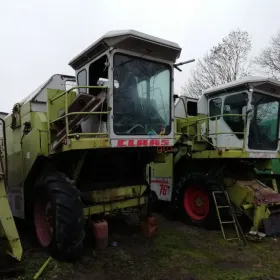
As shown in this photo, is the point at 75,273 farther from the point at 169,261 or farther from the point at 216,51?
the point at 216,51

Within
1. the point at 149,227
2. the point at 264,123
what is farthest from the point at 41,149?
the point at 264,123

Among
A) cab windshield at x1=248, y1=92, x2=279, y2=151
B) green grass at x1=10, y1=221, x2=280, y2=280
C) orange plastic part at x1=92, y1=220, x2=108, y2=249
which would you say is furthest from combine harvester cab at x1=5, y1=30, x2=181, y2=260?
cab windshield at x1=248, y1=92, x2=279, y2=151

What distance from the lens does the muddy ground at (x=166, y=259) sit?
13.6ft

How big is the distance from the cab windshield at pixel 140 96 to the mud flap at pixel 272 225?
2.70 metres

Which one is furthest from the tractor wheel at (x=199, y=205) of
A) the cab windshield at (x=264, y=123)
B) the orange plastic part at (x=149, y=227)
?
the orange plastic part at (x=149, y=227)

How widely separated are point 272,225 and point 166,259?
97.8 inches

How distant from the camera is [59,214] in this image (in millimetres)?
4242

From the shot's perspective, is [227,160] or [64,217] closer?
[64,217]

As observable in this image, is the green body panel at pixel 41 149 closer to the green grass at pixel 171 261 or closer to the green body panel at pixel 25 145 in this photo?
the green body panel at pixel 25 145

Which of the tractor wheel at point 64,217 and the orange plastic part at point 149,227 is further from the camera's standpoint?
the orange plastic part at point 149,227

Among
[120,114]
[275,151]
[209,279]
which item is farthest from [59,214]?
[275,151]

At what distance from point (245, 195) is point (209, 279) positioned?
2506 millimetres

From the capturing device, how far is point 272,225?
602cm

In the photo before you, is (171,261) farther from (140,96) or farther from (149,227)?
(140,96)
